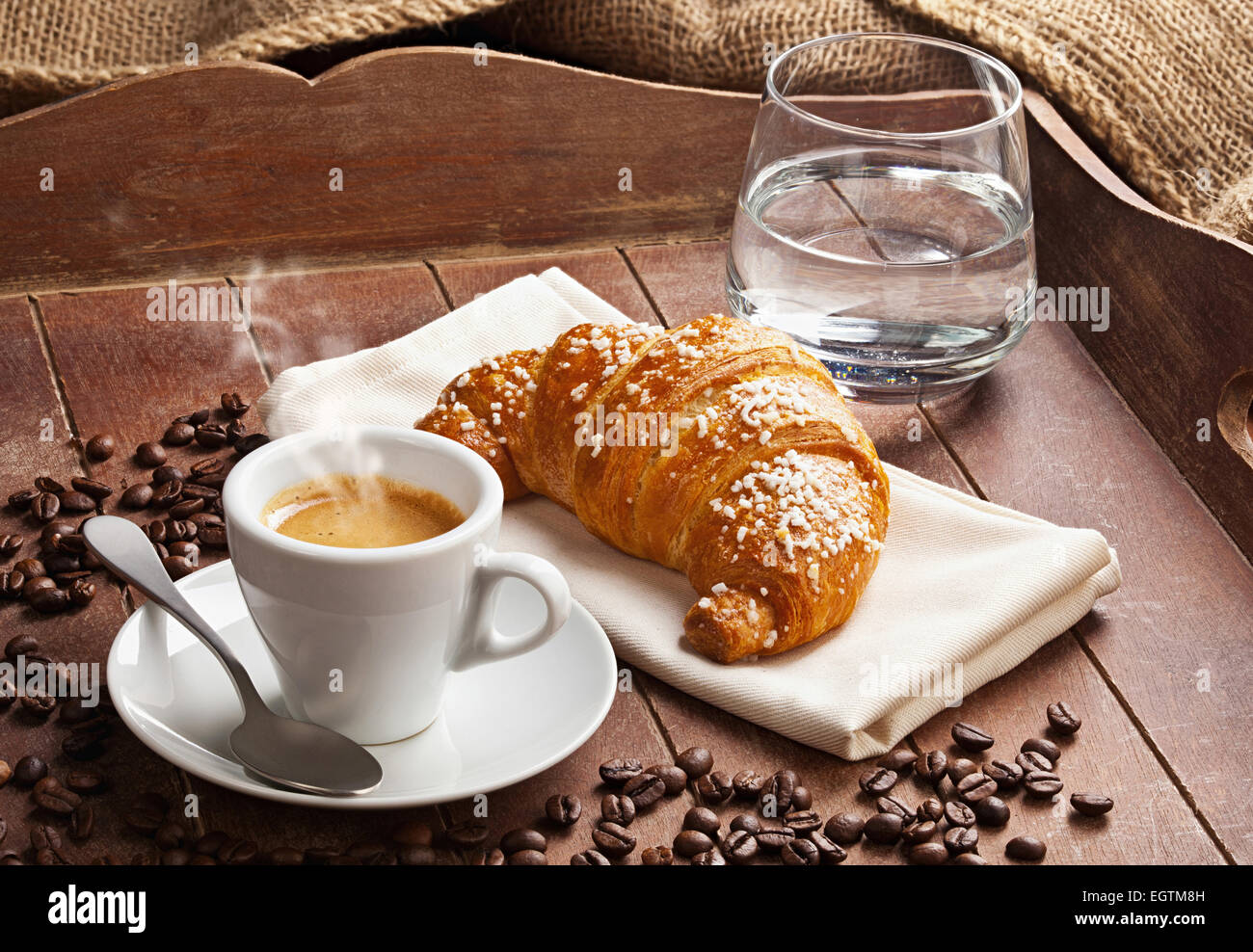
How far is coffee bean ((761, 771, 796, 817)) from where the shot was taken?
962 mm

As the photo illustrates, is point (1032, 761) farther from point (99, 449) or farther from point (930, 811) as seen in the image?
point (99, 449)

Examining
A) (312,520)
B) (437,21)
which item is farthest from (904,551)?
(437,21)

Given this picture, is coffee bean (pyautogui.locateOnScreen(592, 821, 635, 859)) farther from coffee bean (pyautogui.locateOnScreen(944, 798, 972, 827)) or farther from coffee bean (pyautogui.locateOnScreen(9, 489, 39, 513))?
coffee bean (pyautogui.locateOnScreen(9, 489, 39, 513))

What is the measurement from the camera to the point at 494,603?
3.10 feet

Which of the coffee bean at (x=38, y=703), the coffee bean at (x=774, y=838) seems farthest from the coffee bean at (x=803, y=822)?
the coffee bean at (x=38, y=703)

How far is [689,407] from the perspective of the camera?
1.18 m

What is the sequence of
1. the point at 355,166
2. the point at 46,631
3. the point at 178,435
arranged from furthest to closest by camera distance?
1. the point at 355,166
2. the point at 178,435
3. the point at 46,631

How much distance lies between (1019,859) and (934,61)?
1.05 meters

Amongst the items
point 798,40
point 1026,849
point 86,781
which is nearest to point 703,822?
point 1026,849

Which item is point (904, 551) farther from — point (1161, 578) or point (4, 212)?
point (4, 212)

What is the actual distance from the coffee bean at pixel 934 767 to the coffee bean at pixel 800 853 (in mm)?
126

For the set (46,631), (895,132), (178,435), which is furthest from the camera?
(895,132)

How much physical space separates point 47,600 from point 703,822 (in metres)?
0.58

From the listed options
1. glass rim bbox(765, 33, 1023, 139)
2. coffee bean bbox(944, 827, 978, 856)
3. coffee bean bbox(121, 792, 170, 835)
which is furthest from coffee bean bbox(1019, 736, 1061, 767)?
coffee bean bbox(121, 792, 170, 835)
